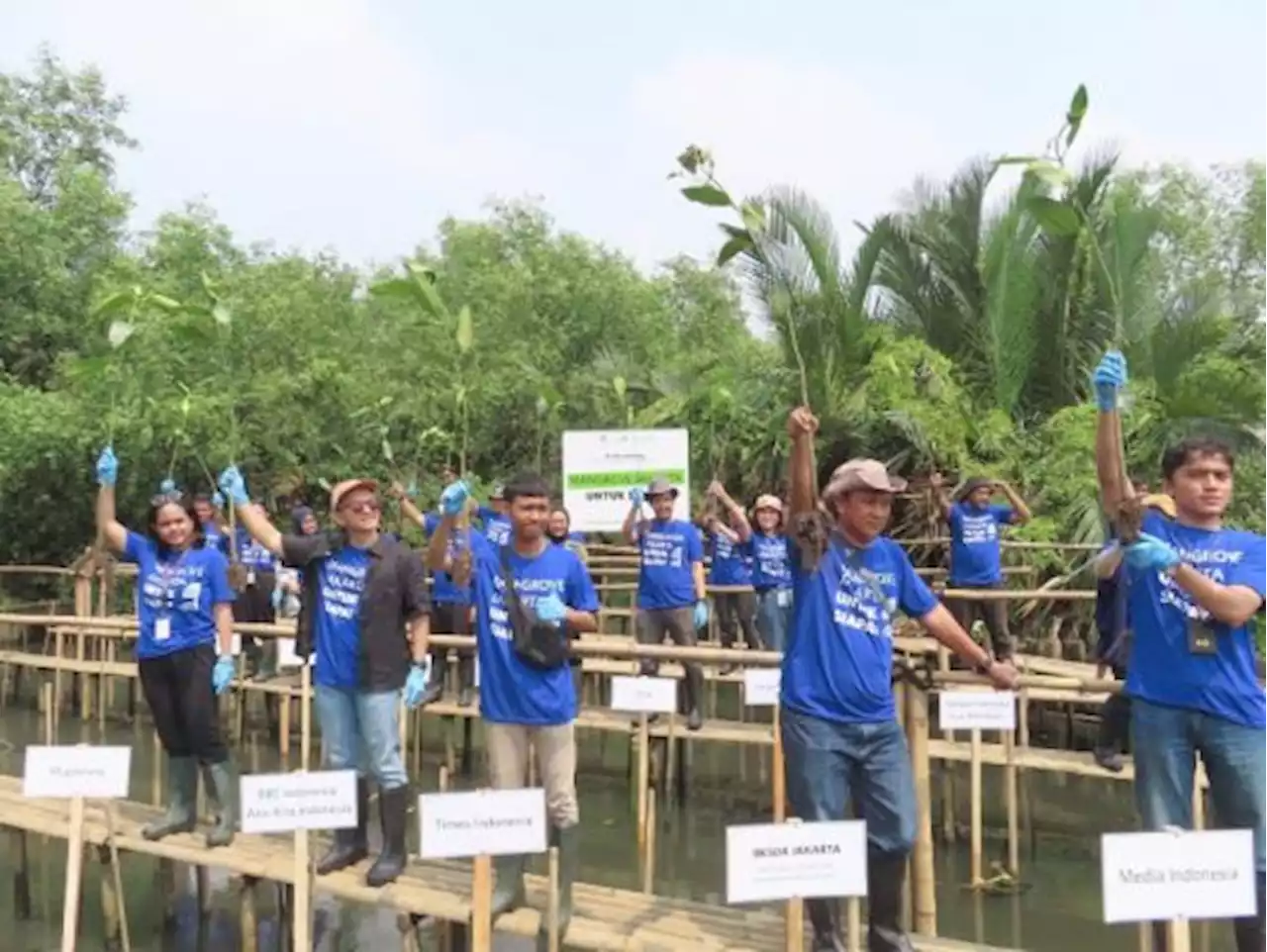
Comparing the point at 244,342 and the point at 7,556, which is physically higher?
the point at 244,342

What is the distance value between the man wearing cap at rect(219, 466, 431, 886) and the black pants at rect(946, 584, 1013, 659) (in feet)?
17.9

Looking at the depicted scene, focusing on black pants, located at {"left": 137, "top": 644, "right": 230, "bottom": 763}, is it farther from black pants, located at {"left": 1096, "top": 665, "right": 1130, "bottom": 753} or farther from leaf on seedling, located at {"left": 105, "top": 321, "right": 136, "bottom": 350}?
black pants, located at {"left": 1096, "top": 665, "right": 1130, "bottom": 753}

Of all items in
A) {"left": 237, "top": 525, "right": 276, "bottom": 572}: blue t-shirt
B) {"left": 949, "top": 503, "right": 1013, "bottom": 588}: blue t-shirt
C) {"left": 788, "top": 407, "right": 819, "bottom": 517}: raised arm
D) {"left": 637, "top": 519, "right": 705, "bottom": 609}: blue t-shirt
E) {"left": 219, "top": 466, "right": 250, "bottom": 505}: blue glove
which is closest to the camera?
{"left": 788, "top": 407, "right": 819, "bottom": 517}: raised arm

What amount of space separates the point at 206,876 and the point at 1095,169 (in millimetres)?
11065

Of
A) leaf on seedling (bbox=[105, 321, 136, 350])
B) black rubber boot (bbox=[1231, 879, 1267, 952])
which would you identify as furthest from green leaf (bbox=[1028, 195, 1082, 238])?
leaf on seedling (bbox=[105, 321, 136, 350])

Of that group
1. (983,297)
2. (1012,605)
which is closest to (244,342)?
(983,297)

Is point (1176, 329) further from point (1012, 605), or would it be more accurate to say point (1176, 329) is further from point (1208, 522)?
point (1208, 522)

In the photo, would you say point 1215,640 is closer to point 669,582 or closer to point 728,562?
point 669,582

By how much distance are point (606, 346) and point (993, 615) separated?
11.3 meters

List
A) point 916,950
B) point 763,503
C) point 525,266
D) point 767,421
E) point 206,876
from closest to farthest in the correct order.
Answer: point 916,950
point 206,876
point 763,503
point 767,421
point 525,266

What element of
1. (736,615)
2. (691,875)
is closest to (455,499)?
(691,875)

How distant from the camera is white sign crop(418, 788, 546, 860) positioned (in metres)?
4.13

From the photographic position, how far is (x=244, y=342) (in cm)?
1773

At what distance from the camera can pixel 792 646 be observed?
14.3 feet
